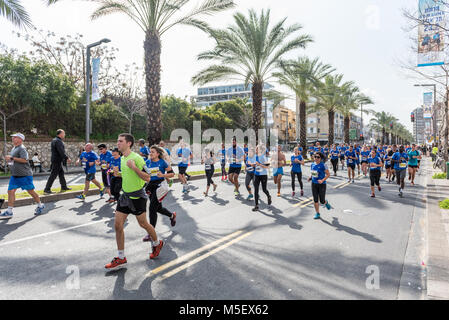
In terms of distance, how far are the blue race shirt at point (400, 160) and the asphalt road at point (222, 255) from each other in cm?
361

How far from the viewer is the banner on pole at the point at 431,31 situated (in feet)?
28.6

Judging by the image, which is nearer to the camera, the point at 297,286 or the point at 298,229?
the point at 297,286

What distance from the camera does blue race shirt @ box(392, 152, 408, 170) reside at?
11153mm

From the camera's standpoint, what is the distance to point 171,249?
16.2 feet

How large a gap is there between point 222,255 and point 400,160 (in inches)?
373

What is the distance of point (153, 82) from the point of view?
14.4 metres

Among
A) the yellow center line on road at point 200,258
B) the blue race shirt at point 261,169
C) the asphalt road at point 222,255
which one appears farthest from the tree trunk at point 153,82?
the yellow center line on road at point 200,258

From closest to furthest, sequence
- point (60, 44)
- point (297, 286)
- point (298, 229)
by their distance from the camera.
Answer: point (297, 286) → point (298, 229) → point (60, 44)

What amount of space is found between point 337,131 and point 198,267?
10196 centimetres

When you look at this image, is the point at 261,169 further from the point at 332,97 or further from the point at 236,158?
the point at 332,97

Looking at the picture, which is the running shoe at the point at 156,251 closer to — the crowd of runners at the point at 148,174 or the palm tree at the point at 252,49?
the crowd of runners at the point at 148,174

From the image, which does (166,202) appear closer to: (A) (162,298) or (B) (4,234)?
(B) (4,234)

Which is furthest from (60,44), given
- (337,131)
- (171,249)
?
(337,131)

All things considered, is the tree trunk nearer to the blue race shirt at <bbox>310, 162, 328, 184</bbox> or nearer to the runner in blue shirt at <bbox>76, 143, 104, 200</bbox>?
the runner in blue shirt at <bbox>76, 143, 104, 200</bbox>
